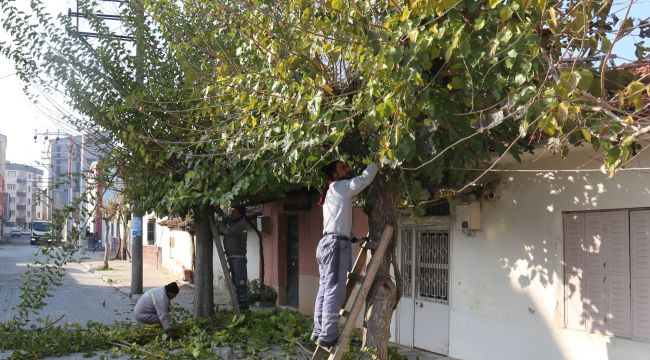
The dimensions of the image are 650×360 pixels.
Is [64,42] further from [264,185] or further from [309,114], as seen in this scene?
[309,114]

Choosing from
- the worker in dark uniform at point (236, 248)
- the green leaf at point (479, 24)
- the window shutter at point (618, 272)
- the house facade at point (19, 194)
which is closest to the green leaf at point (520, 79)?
the green leaf at point (479, 24)

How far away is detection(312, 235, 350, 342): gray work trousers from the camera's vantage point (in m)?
5.70

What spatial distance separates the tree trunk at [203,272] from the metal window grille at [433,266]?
3.66 metres

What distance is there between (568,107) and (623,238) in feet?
11.8

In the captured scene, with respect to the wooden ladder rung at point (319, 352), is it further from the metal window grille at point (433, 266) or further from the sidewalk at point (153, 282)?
the sidewalk at point (153, 282)

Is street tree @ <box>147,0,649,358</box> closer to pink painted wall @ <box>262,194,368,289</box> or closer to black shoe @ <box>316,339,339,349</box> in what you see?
black shoe @ <box>316,339,339,349</box>

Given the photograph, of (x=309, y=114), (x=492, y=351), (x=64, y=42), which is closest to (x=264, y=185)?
(x=309, y=114)

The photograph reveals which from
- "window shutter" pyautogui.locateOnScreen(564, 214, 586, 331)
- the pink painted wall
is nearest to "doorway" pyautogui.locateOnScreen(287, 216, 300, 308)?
the pink painted wall

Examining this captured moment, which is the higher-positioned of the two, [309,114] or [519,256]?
[309,114]

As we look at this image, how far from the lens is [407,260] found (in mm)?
10195

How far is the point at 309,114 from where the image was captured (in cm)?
609

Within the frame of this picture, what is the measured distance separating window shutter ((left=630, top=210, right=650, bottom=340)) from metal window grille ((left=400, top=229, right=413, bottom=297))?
153 inches

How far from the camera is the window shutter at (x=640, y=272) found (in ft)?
21.2

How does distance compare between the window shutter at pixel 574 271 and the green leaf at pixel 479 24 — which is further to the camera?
the window shutter at pixel 574 271
